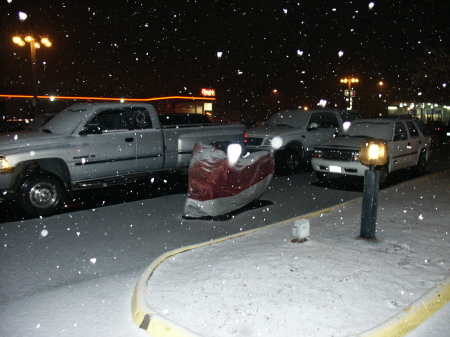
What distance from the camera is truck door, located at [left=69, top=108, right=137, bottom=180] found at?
843 cm

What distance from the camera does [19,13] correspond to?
19094mm

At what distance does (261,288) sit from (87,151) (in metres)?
5.75

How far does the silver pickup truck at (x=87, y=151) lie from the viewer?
7.70 m

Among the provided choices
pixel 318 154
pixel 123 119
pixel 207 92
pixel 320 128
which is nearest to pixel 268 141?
pixel 318 154

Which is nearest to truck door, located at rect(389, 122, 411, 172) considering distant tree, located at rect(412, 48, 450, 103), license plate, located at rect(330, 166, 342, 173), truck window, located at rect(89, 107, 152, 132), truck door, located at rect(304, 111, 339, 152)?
license plate, located at rect(330, 166, 342, 173)

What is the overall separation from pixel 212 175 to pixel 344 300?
3.91 metres

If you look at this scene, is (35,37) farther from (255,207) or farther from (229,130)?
(255,207)

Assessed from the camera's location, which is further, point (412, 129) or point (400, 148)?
point (412, 129)

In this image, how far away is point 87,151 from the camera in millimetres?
8516

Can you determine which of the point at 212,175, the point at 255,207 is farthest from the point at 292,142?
the point at 212,175

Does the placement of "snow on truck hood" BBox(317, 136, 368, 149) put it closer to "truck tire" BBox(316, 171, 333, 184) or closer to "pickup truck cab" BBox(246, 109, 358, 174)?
"truck tire" BBox(316, 171, 333, 184)

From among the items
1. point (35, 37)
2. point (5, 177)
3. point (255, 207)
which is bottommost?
point (255, 207)

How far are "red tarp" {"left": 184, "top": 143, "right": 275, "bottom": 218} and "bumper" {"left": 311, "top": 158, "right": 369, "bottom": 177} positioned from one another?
3.29 meters

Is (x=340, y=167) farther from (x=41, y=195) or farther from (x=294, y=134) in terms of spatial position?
(x=41, y=195)
